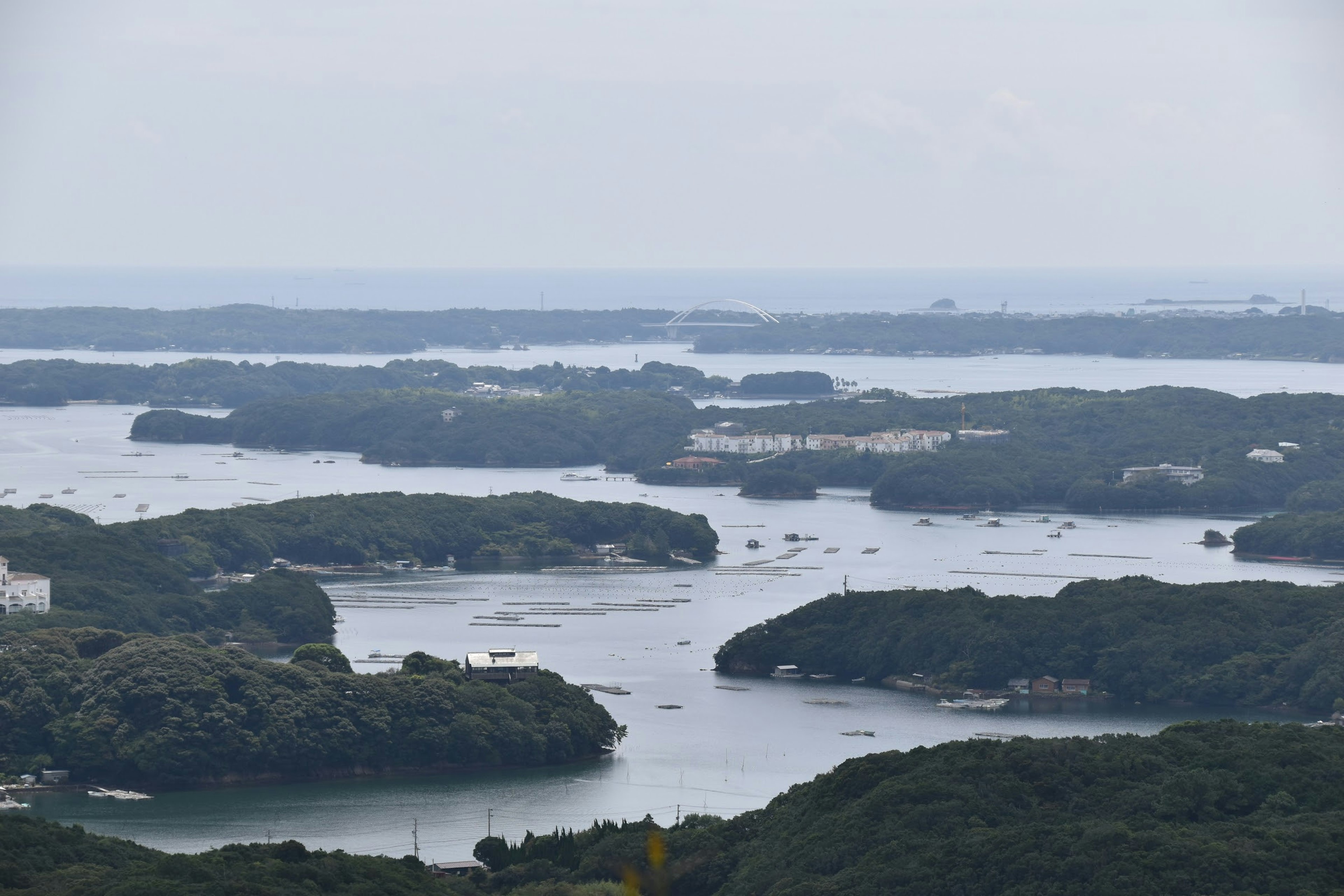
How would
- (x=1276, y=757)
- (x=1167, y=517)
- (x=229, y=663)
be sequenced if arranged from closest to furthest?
(x=1276, y=757), (x=229, y=663), (x=1167, y=517)

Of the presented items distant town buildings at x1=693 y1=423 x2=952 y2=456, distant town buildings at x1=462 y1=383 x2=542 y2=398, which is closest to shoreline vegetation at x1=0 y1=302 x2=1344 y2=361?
distant town buildings at x1=462 y1=383 x2=542 y2=398

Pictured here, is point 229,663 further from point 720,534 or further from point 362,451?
point 362,451

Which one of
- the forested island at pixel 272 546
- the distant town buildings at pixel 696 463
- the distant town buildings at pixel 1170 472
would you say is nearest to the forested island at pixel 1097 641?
the forested island at pixel 272 546

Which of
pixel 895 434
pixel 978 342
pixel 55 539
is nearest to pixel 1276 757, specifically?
pixel 55 539

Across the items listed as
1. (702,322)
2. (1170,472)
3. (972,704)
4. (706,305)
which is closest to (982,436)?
(1170,472)

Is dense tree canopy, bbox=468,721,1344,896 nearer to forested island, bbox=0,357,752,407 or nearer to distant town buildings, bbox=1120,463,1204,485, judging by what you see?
distant town buildings, bbox=1120,463,1204,485

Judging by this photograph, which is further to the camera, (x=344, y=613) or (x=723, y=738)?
(x=344, y=613)

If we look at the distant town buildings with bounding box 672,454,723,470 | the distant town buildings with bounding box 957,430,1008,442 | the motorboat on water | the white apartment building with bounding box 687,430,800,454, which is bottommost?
the motorboat on water

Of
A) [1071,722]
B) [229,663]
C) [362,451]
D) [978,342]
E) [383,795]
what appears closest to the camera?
[383,795]
